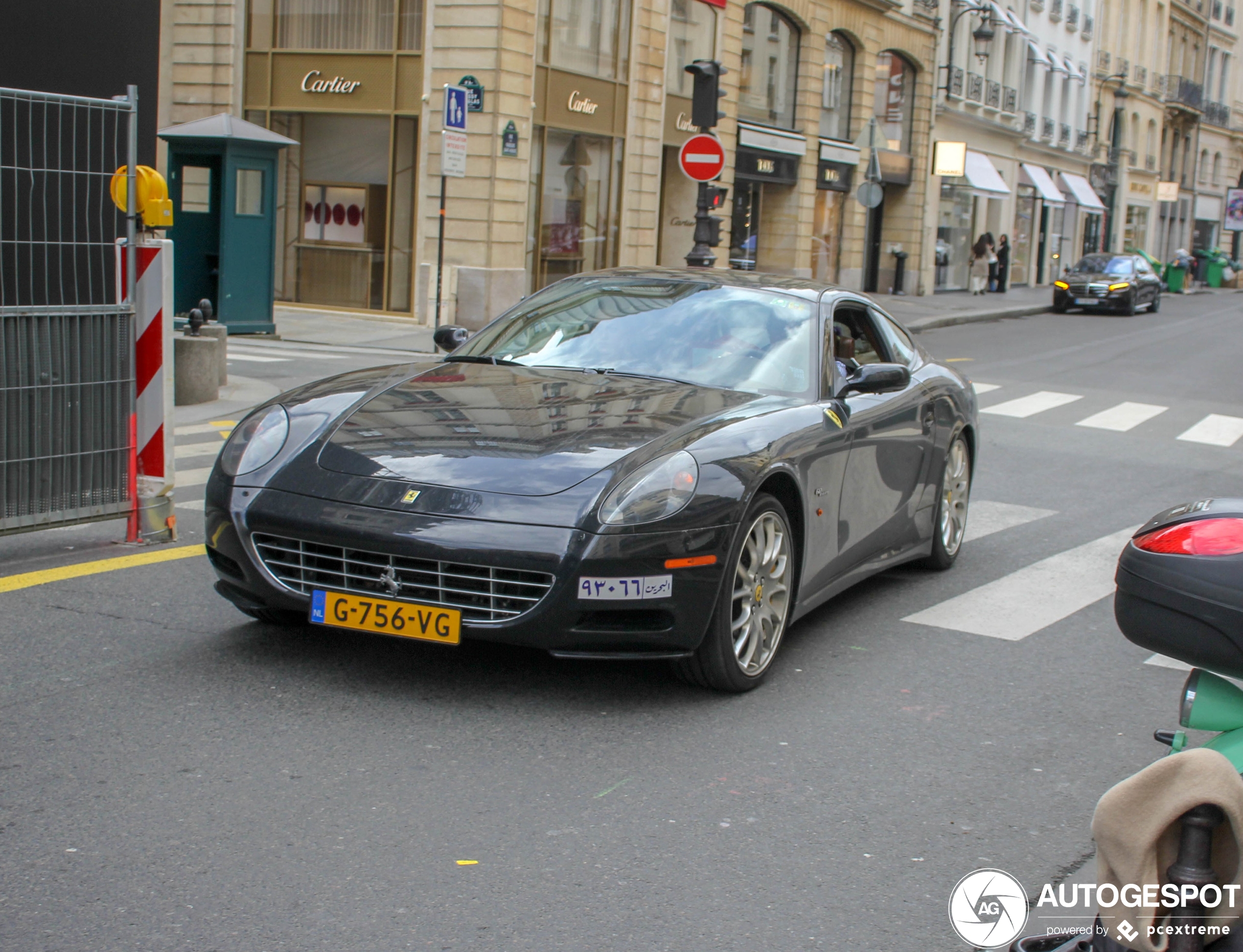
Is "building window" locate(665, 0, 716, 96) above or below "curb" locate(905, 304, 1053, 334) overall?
above

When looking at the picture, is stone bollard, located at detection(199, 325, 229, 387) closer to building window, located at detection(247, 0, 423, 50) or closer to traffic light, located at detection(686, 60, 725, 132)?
traffic light, located at detection(686, 60, 725, 132)

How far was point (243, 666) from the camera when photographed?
477 centimetres

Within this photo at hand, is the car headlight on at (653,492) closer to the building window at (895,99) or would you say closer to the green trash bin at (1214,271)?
the building window at (895,99)

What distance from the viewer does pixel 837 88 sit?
33.8 meters

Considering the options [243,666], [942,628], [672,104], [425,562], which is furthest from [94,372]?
[672,104]

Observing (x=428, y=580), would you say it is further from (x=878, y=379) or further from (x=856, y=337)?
(x=856, y=337)

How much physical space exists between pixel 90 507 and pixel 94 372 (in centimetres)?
60

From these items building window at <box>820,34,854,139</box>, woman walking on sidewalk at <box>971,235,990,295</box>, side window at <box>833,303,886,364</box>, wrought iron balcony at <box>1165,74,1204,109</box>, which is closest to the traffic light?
side window at <box>833,303,886,364</box>

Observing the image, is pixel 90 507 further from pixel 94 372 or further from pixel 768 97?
pixel 768 97

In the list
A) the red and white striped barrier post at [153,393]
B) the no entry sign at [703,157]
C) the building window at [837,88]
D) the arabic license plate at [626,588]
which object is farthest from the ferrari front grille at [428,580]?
the building window at [837,88]

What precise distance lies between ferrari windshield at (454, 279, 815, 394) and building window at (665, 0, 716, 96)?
808 inches

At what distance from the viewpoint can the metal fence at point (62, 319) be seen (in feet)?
19.9

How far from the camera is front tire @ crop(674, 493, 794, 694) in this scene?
15.0 ft

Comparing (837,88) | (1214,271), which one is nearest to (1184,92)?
(1214,271)
